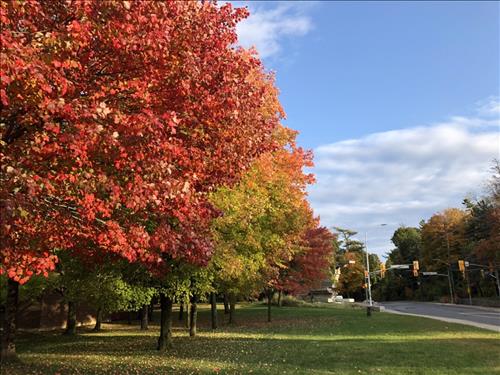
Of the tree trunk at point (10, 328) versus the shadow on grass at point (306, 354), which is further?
the tree trunk at point (10, 328)

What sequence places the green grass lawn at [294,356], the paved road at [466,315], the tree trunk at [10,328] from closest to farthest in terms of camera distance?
1. the green grass lawn at [294,356]
2. the tree trunk at [10,328]
3. the paved road at [466,315]

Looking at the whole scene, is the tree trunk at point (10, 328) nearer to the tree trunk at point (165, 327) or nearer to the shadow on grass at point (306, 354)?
the shadow on grass at point (306, 354)

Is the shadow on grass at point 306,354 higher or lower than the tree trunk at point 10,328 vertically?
lower

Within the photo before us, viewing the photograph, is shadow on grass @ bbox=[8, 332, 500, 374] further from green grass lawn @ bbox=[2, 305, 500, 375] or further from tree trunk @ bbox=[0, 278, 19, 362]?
tree trunk @ bbox=[0, 278, 19, 362]

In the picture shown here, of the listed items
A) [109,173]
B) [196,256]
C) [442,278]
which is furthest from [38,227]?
[442,278]

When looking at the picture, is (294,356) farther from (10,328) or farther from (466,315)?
(466,315)

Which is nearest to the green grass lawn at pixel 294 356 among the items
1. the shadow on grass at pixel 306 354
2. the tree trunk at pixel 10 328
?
the shadow on grass at pixel 306 354

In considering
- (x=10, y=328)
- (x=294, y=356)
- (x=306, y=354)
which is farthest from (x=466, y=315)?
(x=10, y=328)

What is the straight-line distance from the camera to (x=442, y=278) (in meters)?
90.2

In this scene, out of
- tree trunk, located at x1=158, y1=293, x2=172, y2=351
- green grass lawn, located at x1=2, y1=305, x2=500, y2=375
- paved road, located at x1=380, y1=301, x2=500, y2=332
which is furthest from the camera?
paved road, located at x1=380, y1=301, x2=500, y2=332

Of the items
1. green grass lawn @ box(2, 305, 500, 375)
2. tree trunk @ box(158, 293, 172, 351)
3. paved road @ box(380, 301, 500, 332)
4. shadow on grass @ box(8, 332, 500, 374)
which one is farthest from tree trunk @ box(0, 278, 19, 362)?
paved road @ box(380, 301, 500, 332)

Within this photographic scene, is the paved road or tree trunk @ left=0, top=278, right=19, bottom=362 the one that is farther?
the paved road

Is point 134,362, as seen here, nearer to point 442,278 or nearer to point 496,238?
point 496,238

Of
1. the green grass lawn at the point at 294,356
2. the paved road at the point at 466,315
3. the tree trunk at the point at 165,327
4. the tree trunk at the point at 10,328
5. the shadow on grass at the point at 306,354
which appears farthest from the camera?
the paved road at the point at 466,315
